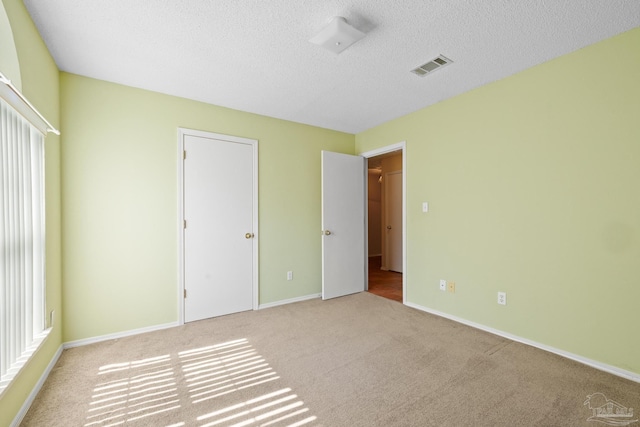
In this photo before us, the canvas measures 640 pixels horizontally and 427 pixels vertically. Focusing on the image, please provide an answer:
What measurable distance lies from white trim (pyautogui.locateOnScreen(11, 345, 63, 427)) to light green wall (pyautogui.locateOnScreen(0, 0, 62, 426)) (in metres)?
0.03

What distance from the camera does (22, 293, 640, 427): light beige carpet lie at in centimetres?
161

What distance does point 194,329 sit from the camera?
289cm

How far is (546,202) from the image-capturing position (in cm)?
237

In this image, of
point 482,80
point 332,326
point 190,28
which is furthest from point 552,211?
point 190,28

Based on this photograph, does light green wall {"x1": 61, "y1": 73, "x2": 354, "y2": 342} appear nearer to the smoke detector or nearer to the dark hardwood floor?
the smoke detector

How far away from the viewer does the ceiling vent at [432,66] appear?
7.67 ft

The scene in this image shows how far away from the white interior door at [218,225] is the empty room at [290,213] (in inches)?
0.9

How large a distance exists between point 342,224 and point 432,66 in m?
2.28

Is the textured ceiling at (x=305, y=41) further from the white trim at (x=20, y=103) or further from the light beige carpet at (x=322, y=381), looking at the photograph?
the light beige carpet at (x=322, y=381)

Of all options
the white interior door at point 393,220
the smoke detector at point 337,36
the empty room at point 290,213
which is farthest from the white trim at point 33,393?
the white interior door at point 393,220

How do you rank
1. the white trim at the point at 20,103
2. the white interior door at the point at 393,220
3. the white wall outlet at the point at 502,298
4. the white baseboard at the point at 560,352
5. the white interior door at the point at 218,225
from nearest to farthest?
1. the white trim at the point at 20,103
2. the white baseboard at the point at 560,352
3. the white wall outlet at the point at 502,298
4. the white interior door at the point at 218,225
5. the white interior door at the point at 393,220

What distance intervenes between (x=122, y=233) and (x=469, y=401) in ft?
10.5

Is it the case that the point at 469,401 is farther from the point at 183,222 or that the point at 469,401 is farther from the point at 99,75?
the point at 99,75

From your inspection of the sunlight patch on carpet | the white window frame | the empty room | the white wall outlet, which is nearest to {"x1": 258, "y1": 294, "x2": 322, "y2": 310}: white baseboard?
the empty room
